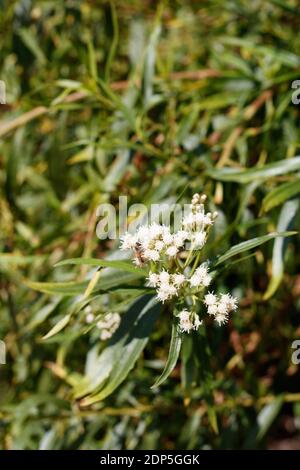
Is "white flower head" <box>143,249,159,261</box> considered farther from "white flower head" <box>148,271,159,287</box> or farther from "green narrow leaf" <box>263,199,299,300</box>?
"green narrow leaf" <box>263,199,299,300</box>

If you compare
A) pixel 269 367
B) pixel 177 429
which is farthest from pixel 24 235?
pixel 269 367

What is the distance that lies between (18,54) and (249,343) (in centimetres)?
101

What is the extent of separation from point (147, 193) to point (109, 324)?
42 centimetres

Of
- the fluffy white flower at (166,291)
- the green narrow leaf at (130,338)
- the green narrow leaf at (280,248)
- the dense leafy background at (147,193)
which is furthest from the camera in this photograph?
the dense leafy background at (147,193)

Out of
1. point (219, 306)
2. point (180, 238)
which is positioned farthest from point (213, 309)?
point (180, 238)

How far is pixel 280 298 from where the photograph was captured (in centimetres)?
169

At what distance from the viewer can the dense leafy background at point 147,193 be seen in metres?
1.37

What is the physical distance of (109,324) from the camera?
3.44 ft

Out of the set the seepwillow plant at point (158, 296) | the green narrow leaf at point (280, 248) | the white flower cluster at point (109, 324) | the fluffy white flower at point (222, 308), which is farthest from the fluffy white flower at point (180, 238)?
the green narrow leaf at point (280, 248)

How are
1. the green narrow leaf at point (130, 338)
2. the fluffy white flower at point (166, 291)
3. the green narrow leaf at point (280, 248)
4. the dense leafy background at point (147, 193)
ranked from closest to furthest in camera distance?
the fluffy white flower at point (166, 291), the green narrow leaf at point (130, 338), the green narrow leaf at point (280, 248), the dense leafy background at point (147, 193)

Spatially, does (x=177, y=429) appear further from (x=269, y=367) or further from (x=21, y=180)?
(x=21, y=180)

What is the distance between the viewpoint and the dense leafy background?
1373 mm

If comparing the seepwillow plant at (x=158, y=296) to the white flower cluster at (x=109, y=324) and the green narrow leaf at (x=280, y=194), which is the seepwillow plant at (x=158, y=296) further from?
the green narrow leaf at (x=280, y=194)

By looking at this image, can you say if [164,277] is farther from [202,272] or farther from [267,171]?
[267,171]
